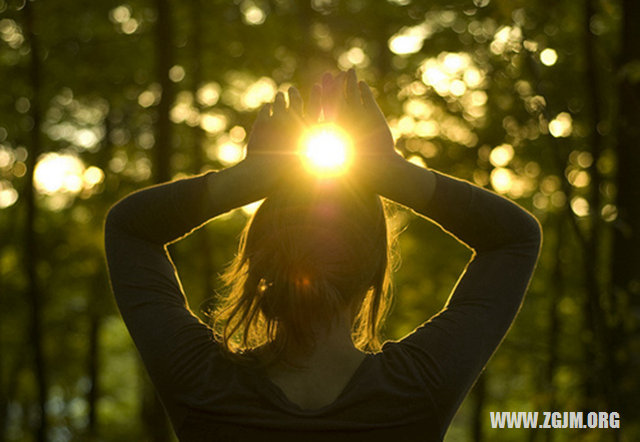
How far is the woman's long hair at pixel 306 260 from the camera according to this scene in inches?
58.7

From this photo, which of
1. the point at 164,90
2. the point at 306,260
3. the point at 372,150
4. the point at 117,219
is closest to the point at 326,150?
the point at 372,150

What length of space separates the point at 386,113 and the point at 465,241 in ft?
21.1

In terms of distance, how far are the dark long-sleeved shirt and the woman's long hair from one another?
4.3 inches

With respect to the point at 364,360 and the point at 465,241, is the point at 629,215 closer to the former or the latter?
the point at 465,241

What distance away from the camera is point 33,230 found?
7.72 m

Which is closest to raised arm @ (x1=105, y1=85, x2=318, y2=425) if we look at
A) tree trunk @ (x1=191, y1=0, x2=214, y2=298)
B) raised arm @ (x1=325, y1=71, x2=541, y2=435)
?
raised arm @ (x1=325, y1=71, x2=541, y2=435)

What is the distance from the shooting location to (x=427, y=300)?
11070 mm

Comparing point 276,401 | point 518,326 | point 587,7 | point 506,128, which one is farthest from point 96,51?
point 276,401

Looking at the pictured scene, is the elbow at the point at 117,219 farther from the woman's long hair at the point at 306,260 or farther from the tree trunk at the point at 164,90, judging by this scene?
the tree trunk at the point at 164,90

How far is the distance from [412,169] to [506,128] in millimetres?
8069

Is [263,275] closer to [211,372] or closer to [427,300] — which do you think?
[211,372]

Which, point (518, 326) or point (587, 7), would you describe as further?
point (518, 326)

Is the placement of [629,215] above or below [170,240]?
above

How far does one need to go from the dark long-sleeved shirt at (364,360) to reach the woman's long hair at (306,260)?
11 cm
